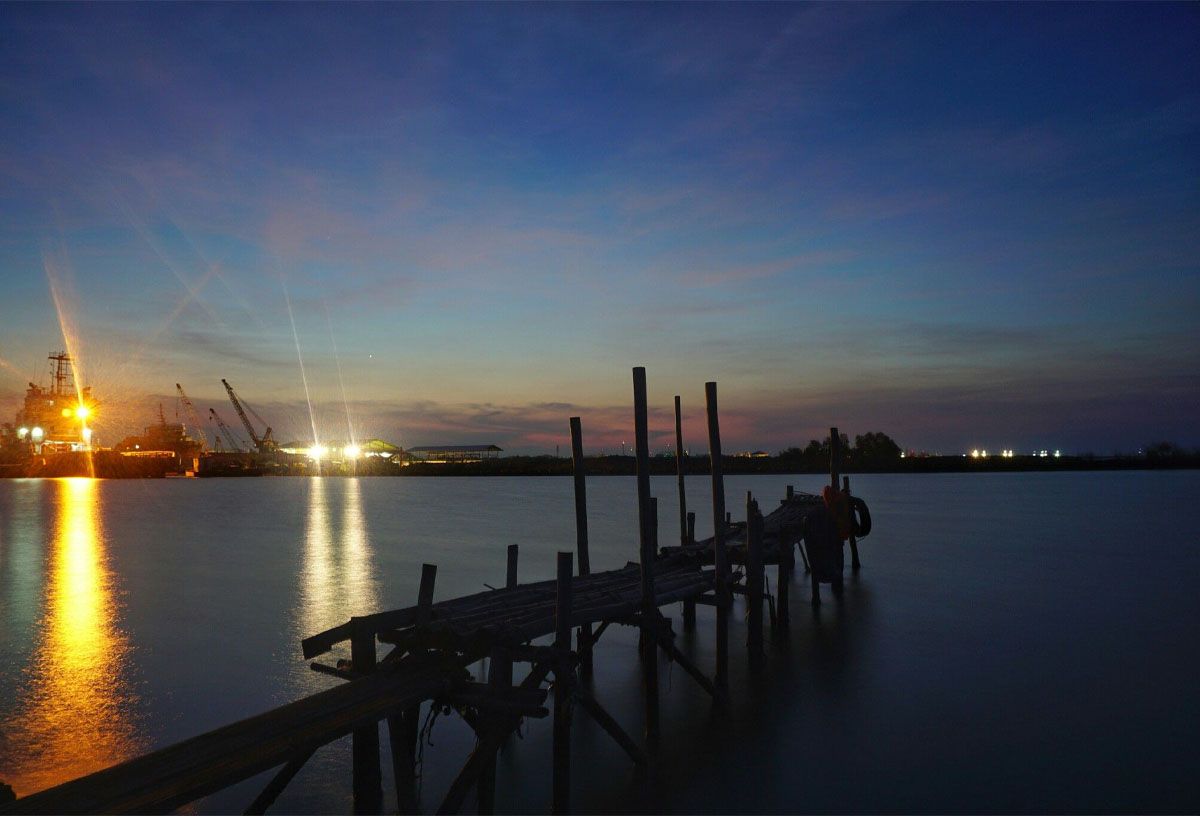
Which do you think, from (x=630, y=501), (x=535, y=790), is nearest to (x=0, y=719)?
(x=535, y=790)

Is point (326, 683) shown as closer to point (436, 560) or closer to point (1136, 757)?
point (1136, 757)

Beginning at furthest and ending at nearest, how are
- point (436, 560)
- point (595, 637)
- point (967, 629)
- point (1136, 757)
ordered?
1. point (436, 560)
2. point (967, 629)
3. point (595, 637)
4. point (1136, 757)

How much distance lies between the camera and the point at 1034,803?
8.45m

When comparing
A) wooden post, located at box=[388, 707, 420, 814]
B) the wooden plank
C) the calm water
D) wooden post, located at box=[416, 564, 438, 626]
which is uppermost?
wooden post, located at box=[416, 564, 438, 626]

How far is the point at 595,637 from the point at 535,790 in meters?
3.67

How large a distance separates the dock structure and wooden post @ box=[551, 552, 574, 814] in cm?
1

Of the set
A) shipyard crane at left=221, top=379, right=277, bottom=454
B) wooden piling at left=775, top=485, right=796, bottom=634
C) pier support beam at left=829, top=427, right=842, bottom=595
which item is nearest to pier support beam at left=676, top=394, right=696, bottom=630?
wooden piling at left=775, top=485, right=796, bottom=634

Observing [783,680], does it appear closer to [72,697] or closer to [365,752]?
[365,752]

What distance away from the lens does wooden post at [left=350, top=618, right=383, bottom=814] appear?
7824mm

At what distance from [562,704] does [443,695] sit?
1175 millimetres

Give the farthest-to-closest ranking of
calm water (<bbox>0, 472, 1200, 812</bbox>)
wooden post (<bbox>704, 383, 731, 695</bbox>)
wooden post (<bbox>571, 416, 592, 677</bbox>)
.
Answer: wooden post (<bbox>571, 416, 592, 677</bbox>) → wooden post (<bbox>704, 383, 731, 695</bbox>) → calm water (<bbox>0, 472, 1200, 812</bbox>)

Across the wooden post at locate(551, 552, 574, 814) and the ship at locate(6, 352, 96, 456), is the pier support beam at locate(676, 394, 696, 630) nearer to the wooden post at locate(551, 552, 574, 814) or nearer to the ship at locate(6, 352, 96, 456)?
the wooden post at locate(551, 552, 574, 814)

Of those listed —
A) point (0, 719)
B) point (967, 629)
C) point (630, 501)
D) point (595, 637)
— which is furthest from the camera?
point (630, 501)

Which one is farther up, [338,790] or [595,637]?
[595,637]
